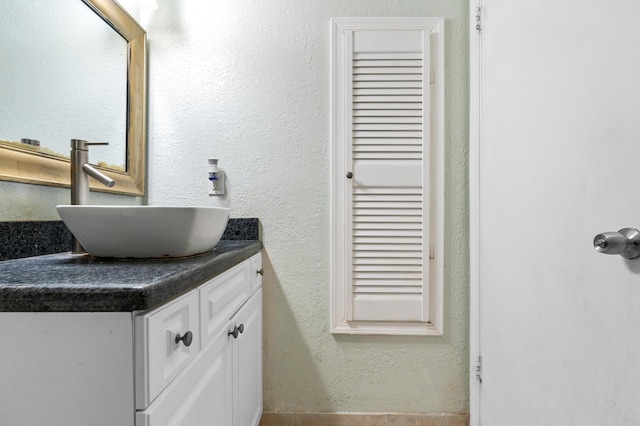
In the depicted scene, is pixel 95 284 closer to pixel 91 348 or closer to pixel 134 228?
pixel 91 348

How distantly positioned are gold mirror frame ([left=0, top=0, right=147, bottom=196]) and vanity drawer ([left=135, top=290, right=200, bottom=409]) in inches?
24.4

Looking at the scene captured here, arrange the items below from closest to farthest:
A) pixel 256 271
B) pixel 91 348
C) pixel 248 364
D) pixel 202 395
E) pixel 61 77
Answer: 1. pixel 91 348
2. pixel 202 395
3. pixel 61 77
4. pixel 248 364
5. pixel 256 271

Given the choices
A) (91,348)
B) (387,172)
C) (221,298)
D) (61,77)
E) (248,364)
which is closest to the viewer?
(91,348)

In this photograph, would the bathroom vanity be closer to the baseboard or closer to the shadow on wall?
the shadow on wall

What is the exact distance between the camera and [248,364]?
122 cm

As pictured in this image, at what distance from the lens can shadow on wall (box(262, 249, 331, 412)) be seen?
1.53 metres

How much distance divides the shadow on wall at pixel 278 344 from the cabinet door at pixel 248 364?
0.09m

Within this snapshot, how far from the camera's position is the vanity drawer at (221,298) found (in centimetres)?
78

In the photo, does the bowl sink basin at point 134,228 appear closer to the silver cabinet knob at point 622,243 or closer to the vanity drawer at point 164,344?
the vanity drawer at point 164,344

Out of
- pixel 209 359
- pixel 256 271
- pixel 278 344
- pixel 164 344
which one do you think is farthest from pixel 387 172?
pixel 164 344

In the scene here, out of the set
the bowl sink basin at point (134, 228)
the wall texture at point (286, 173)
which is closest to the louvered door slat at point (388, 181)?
the wall texture at point (286, 173)

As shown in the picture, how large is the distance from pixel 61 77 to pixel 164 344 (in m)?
0.92

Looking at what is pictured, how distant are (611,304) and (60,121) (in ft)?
4.69

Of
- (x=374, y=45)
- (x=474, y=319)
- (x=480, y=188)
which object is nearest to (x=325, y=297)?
(x=474, y=319)
